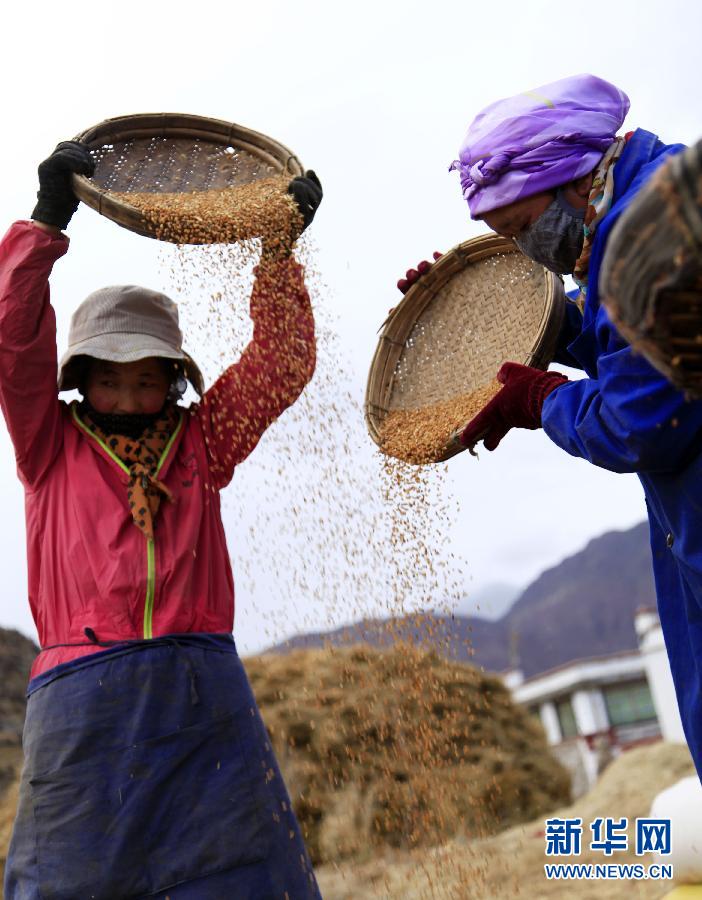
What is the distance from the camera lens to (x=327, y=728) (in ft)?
15.9

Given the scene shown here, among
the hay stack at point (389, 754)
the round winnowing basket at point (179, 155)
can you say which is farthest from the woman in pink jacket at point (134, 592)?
the hay stack at point (389, 754)

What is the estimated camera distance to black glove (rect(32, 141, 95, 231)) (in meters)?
2.41

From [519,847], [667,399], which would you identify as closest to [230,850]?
[667,399]

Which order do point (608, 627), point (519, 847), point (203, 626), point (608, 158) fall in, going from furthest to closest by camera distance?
point (608, 627) → point (519, 847) → point (203, 626) → point (608, 158)

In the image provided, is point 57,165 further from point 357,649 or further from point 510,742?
point 510,742

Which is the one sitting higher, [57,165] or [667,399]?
[57,165]

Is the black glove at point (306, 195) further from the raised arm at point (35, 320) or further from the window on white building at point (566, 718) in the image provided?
the window on white building at point (566, 718)

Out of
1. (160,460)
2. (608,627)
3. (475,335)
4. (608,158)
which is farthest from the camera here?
(608,627)

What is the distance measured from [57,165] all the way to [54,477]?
0.79m

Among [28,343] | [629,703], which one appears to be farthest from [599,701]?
[28,343]

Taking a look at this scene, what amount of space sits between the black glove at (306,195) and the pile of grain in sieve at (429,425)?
600 millimetres

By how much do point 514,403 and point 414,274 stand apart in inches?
42.6

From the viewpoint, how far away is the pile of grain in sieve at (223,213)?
2432 mm

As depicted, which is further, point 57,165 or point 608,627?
point 608,627
